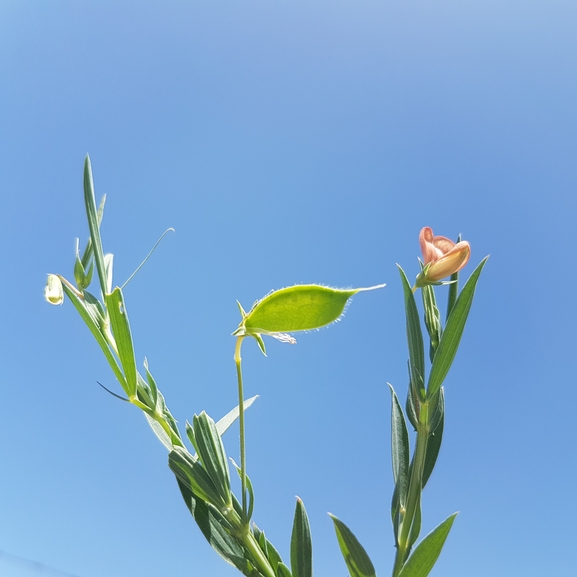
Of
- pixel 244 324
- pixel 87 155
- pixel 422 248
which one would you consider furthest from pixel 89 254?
pixel 422 248

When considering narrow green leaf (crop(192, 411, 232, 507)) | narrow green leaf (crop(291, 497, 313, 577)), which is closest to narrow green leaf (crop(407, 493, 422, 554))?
narrow green leaf (crop(291, 497, 313, 577))

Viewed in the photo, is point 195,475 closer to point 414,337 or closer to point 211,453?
point 211,453

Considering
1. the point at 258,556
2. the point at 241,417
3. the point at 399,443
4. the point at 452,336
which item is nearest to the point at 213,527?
the point at 258,556

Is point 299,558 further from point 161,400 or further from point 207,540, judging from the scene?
point 161,400

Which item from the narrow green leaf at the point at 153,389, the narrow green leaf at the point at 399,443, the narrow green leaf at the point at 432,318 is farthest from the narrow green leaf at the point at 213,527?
the narrow green leaf at the point at 432,318

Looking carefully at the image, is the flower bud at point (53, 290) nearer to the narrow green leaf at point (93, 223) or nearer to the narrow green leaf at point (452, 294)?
the narrow green leaf at point (93, 223)

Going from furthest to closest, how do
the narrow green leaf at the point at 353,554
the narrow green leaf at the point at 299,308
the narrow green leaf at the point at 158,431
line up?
the narrow green leaf at the point at 158,431 < the narrow green leaf at the point at 353,554 < the narrow green leaf at the point at 299,308
